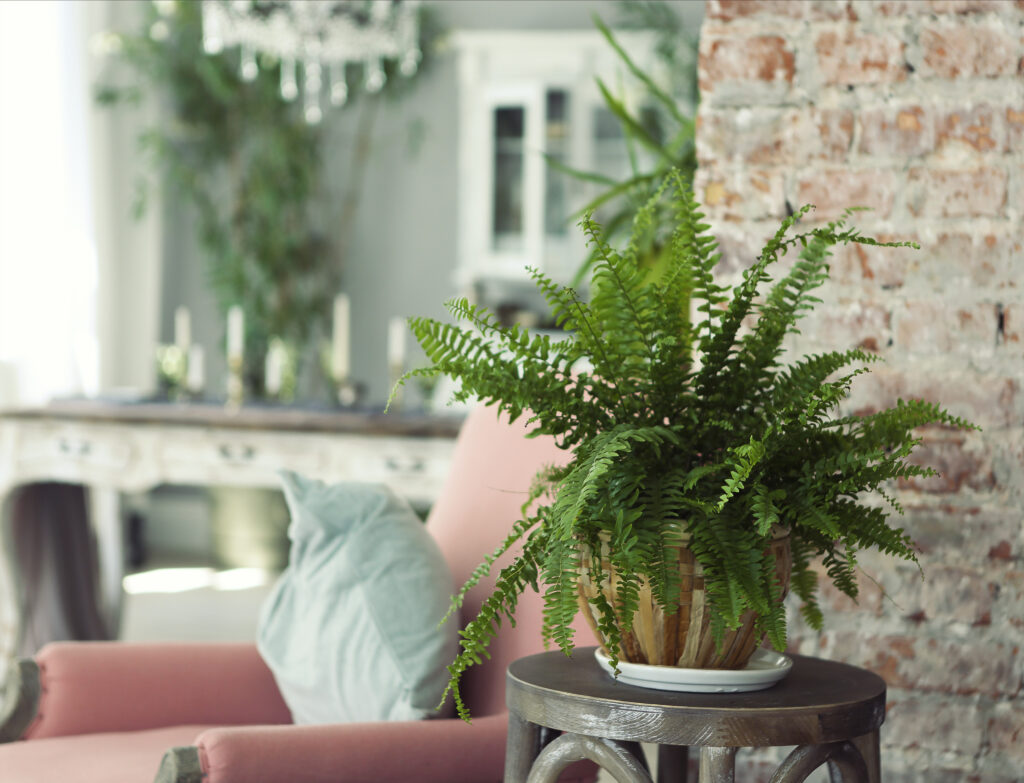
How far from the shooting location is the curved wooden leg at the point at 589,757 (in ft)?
3.14

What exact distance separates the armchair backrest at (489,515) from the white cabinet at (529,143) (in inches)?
144

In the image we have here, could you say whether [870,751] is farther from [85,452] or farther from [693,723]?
[85,452]

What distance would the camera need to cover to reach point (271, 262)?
216 inches

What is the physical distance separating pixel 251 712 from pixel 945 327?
104 centimetres

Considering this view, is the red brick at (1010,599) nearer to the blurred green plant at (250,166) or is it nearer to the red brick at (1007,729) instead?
the red brick at (1007,729)

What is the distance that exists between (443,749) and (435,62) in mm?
4972

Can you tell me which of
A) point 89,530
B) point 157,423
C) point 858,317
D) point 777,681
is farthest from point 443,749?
point 89,530

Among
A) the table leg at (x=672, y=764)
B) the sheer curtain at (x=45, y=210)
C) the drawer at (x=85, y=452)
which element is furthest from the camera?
the sheer curtain at (x=45, y=210)

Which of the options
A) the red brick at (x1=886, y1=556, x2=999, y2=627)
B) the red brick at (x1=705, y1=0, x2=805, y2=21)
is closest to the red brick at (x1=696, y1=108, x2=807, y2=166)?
the red brick at (x1=705, y1=0, x2=805, y2=21)

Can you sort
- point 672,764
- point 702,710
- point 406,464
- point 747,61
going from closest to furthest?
point 702,710 → point 672,764 → point 747,61 → point 406,464

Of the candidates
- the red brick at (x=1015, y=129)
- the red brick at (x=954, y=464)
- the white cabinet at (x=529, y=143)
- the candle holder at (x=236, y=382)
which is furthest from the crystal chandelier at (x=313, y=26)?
the red brick at (x=954, y=464)

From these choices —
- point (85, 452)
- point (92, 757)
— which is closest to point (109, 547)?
point (85, 452)

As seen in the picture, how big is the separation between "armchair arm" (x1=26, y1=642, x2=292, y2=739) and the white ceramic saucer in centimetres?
71

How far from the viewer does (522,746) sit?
3.46 ft
